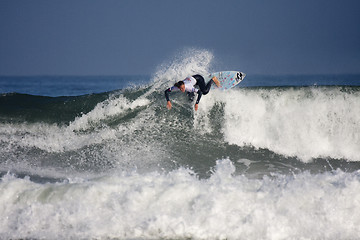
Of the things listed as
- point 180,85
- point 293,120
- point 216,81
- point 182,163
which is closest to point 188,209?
point 182,163

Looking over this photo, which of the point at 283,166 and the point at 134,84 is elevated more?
the point at 134,84

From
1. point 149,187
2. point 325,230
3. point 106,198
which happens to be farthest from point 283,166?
point 106,198

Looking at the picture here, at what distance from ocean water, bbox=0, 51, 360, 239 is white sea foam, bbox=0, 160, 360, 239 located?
0.04 ft

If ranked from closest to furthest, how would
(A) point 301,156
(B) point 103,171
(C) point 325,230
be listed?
(C) point 325,230
(B) point 103,171
(A) point 301,156

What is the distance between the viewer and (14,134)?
29.3ft

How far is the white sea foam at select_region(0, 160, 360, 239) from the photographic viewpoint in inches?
170

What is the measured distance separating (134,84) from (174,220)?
7.64 meters

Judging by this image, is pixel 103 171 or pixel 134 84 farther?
pixel 134 84

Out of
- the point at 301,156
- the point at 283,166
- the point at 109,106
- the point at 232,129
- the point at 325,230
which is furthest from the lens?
the point at 109,106

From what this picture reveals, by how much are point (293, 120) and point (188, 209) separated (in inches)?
199

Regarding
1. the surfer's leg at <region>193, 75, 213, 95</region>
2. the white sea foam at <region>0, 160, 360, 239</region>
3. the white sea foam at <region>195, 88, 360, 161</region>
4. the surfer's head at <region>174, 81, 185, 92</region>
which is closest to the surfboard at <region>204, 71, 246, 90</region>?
the white sea foam at <region>195, 88, 360, 161</region>

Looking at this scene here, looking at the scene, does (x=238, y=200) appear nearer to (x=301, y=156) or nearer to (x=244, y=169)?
(x=244, y=169)

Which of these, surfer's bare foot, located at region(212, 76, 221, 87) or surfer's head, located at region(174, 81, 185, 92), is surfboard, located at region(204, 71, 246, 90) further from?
surfer's head, located at region(174, 81, 185, 92)

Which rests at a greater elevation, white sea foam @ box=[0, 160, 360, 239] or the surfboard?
the surfboard
